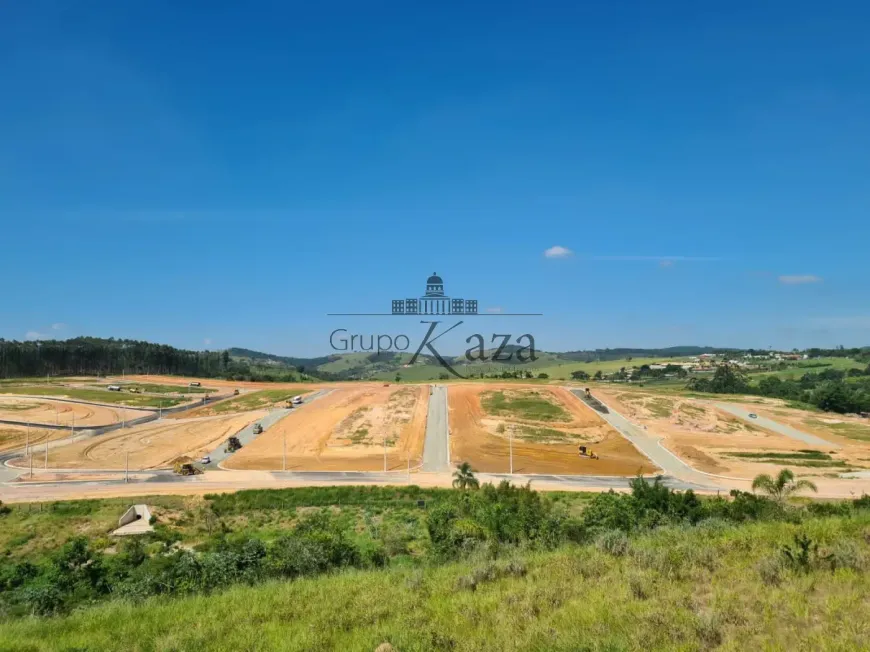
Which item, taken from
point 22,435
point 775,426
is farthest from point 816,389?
point 22,435

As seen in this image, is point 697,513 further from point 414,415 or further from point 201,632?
point 414,415

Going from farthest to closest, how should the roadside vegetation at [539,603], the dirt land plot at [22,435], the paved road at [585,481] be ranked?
the dirt land plot at [22,435] < the paved road at [585,481] < the roadside vegetation at [539,603]

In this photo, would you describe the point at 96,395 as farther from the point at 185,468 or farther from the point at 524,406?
the point at 524,406

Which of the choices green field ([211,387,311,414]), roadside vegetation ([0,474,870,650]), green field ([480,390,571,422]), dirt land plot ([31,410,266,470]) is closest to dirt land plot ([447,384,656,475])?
green field ([480,390,571,422])

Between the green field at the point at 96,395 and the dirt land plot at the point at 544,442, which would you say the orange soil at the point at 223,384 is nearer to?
the green field at the point at 96,395

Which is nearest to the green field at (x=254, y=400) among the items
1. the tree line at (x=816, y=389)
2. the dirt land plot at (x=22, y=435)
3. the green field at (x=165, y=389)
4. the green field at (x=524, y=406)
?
the green field at (x=165, y=389)

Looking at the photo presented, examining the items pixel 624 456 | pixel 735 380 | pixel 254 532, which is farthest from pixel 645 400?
pixel 254 532

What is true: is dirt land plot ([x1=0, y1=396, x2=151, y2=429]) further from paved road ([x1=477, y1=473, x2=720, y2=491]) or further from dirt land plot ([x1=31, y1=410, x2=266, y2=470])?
paved road ([x1=477, y1=473, x2=720, y2=491])
